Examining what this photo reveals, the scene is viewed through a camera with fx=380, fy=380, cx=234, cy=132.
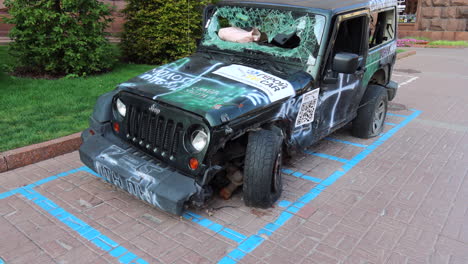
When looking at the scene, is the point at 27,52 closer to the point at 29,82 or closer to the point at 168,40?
the point at 29,82

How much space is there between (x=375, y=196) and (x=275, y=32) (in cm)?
226

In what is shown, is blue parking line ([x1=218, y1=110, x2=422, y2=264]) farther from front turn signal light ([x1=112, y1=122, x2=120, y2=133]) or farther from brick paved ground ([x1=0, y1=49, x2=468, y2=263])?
front turn signal light ([x1=112, y1=122, x2=120, y2=133])

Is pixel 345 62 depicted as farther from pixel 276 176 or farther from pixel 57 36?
pixel 57 36

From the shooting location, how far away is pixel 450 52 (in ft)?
62.8

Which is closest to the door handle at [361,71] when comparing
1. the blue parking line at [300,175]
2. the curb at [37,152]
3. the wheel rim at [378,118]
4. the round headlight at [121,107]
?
the wheel rim at [378,118]

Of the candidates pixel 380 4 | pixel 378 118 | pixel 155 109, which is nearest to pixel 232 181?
pixel 155 109

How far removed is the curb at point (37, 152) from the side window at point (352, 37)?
12.3 feet

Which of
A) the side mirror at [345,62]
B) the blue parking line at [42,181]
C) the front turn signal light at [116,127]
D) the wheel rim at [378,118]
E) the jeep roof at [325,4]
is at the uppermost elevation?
the jeep roof at [325,4]

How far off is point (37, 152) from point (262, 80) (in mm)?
3054

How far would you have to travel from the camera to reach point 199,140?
136 inches

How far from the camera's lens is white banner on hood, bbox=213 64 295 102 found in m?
3.83

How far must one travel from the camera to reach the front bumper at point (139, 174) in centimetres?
332

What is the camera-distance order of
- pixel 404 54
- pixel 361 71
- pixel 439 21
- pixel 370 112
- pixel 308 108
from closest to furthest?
1. pixel 308 108
2. pixel 361 71
3. pixel 370 112
4. pixel 404 54
5. pixel 439 21

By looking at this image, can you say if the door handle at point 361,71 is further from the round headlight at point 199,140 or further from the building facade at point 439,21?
the building facade at point 439,21
